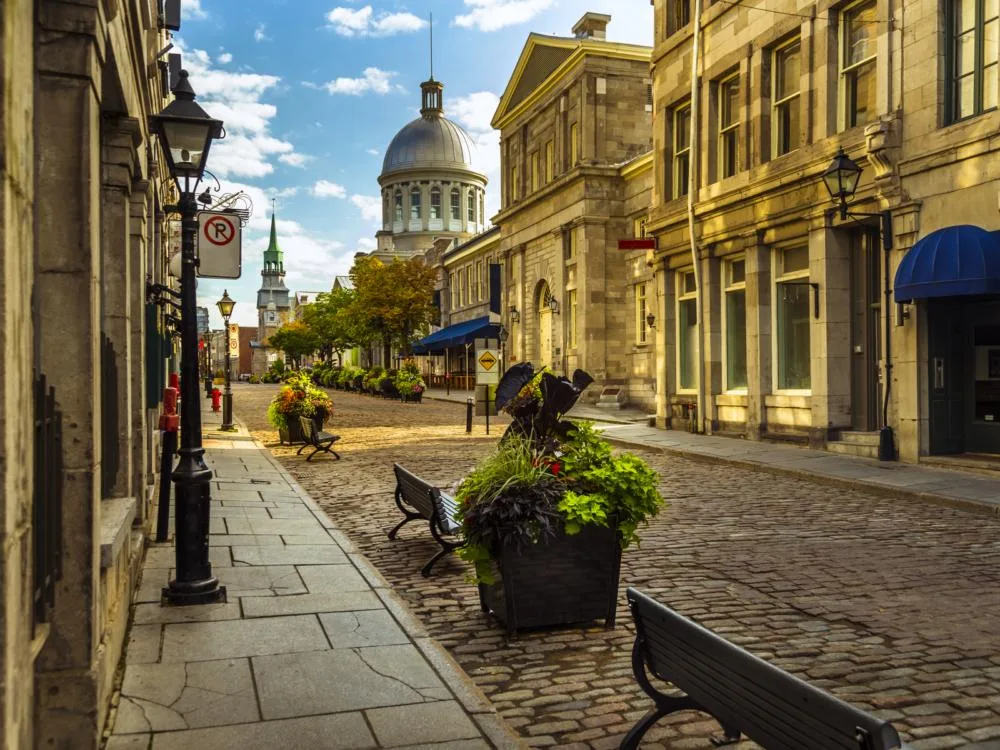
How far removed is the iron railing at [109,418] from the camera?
5625 millimetres

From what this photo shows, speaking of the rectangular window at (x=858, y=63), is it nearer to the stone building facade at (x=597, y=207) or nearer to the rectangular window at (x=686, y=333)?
the rectangular window at (x=686, y=333)

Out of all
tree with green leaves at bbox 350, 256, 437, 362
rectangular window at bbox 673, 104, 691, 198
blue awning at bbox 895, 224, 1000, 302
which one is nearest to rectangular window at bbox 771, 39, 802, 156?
rectangular window at bbox 673, 104, 691, 198

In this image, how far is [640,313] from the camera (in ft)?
104

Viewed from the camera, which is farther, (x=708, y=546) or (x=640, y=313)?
(x=640, y=313)

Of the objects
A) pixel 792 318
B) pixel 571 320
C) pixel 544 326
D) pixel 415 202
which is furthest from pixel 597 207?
pixel 415 202

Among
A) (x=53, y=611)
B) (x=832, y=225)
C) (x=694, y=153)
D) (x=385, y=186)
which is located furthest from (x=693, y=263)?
(x=385, y=186)

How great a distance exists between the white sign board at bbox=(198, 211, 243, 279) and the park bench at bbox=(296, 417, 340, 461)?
4.10 metres

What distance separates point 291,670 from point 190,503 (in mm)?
1888

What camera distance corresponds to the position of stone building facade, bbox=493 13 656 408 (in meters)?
32.0

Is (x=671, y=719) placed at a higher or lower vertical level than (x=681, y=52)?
lower

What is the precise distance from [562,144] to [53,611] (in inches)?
1275

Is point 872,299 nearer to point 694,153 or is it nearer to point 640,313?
point 694,153

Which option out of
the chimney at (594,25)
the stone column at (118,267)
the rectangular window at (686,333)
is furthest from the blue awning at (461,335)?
the stone column at (118,267)

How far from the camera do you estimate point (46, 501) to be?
3.46 metres
